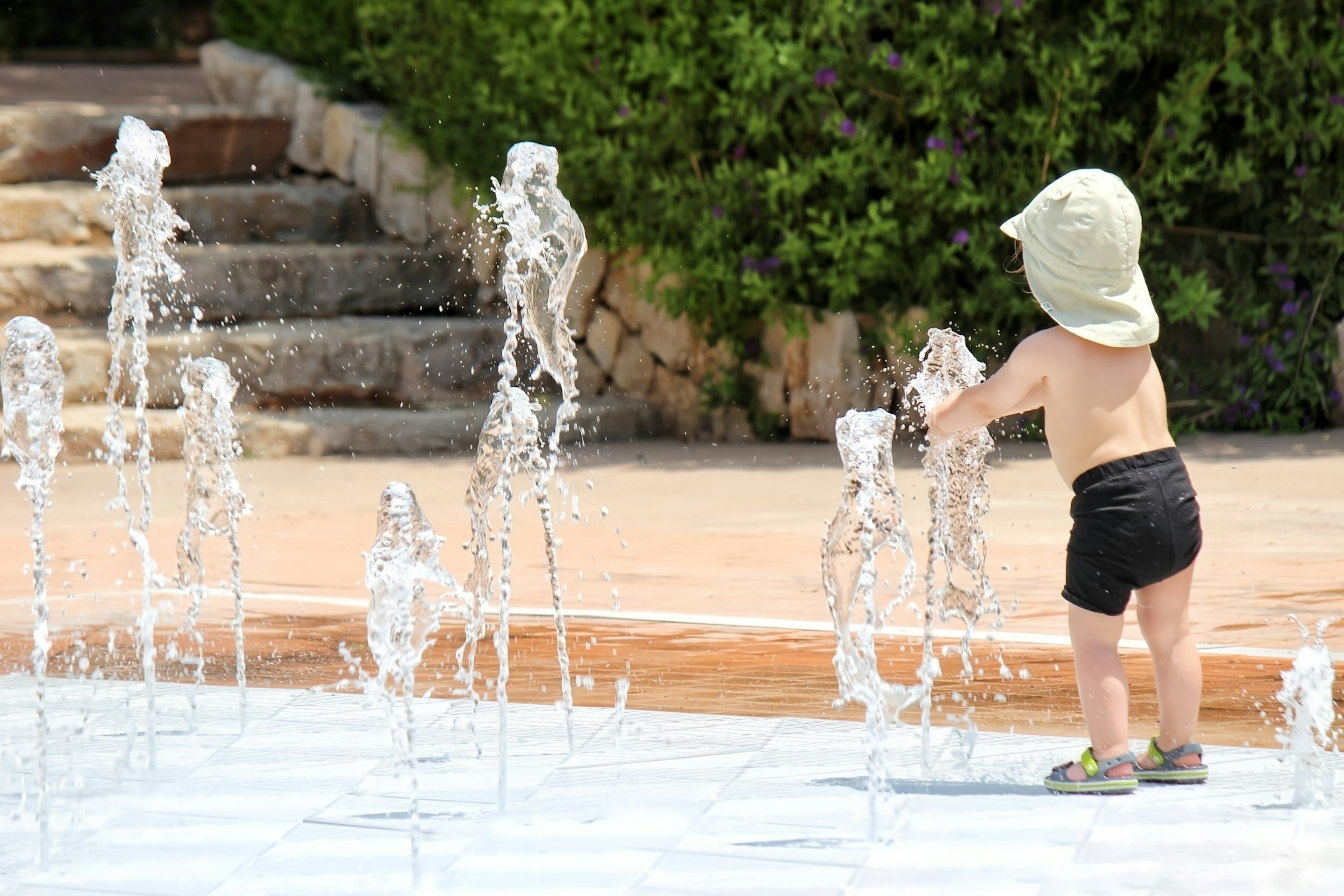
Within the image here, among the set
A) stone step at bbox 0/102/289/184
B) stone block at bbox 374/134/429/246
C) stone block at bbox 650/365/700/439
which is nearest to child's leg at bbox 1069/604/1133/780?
stone block at bbox 650/365/700/439

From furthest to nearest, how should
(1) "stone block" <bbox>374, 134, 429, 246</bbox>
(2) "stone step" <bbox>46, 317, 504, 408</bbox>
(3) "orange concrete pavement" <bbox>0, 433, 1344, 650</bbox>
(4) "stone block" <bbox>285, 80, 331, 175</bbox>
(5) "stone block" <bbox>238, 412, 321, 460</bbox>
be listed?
1. (4) "stone block" <bbox>285, 80, 331, 175</bbox>
2. (1) "stone block" <bbox>374, 134, 429, 246</bbox>
3. (2) "stone step" <bbox>46, 317, 504, 408</bbox>
4. (5) "stone block" <bbox>238, 412, 321, 460</bbox>
5. (3) "orange concrete pavement" <bbox>0, 433, 1344, 650</bbox>

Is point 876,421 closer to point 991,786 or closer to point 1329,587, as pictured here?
point 991,786

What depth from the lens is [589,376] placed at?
34.2 ft

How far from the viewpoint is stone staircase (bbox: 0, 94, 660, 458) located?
9.25 meters

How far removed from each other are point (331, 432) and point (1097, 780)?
6533 millimetres

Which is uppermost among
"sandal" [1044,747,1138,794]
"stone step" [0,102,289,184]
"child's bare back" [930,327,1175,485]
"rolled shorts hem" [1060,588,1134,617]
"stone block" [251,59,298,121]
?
"stone block" [251,59,298,121]

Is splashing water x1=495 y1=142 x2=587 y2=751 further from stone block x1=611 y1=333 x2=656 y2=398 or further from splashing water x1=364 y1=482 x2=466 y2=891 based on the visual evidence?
splashing water x1=364 y1=482 x2=466 y2=891

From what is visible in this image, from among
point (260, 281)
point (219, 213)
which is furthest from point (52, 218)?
point (260, 281)

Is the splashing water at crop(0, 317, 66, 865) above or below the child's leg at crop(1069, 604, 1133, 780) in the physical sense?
above

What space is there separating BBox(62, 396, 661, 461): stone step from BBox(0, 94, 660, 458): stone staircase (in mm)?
11

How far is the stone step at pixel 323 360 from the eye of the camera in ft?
30.6

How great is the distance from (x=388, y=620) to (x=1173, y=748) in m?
1.49

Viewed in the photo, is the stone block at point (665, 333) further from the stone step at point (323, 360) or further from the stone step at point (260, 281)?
the stone step at point (260, 281)

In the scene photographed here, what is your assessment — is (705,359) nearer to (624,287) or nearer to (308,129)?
(624,287)
